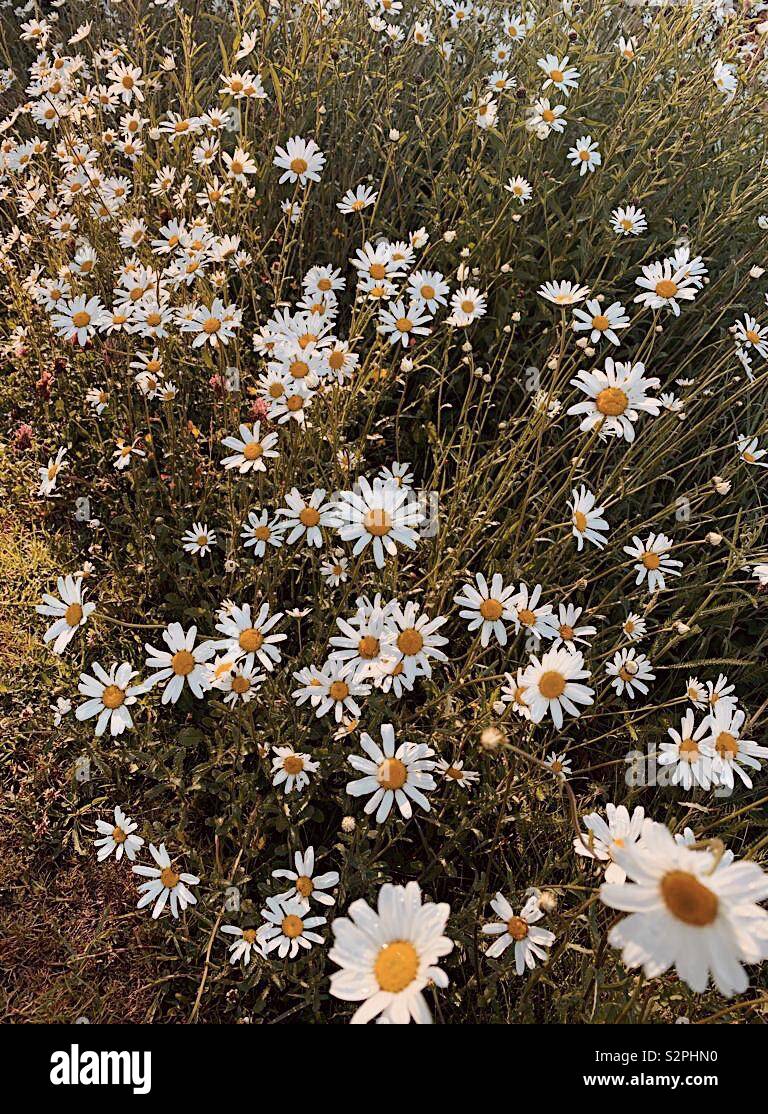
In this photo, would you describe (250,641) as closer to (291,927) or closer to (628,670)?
(291,927)

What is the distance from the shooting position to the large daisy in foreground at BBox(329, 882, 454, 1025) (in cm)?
94

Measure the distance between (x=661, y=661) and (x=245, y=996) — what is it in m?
1.58

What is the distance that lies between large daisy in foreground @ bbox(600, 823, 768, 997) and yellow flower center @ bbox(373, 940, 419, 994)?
275mm

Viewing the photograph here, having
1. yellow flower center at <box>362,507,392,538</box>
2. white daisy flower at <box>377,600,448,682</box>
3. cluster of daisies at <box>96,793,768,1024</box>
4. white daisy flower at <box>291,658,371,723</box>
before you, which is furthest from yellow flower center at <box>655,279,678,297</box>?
cluster of daisies at <box>96,793,768,1024</box>

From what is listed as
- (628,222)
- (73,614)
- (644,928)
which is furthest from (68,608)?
(628,222)

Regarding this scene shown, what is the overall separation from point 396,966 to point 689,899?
0.39m

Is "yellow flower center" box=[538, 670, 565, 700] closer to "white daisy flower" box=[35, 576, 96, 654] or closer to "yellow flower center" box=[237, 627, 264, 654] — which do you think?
"yellow flower center" box=[237, 627, 264, 654]

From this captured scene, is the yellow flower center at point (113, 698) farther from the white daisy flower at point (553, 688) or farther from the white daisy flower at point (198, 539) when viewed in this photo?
the white daisy flower at point (553, 688)

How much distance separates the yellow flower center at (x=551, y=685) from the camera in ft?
5.24

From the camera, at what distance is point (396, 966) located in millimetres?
973

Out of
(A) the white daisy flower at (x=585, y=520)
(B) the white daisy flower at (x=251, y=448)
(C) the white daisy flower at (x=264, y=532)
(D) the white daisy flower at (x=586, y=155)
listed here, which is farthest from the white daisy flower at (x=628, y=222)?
(C) the white daisy flower at (x=264, y=532)

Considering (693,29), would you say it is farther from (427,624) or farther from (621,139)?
(427,624)

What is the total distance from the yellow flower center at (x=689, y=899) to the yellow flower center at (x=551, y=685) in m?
0.76

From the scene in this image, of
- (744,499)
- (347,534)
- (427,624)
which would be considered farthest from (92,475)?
(744,499)
